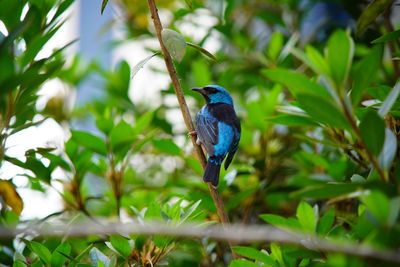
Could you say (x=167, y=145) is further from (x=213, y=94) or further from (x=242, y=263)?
(x=242, y=263)

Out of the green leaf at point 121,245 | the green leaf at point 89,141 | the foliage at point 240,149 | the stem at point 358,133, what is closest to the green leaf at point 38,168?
the foliage at point 240,149

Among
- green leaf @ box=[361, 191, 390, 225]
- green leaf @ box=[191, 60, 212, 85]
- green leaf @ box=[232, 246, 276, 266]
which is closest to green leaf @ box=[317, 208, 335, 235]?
green leaf @ box=[232, 246, 276, 266]

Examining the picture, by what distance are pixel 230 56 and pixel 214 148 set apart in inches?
39.1

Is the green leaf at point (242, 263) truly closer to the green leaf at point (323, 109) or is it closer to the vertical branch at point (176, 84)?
the vertical branch at point (176, 84)

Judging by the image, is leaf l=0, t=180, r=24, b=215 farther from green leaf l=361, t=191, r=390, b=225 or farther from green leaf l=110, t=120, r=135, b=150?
green leaf l=361, t=191, r=390, b=225

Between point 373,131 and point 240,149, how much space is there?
4.14ft

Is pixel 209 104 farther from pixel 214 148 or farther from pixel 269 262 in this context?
pixel 269 262

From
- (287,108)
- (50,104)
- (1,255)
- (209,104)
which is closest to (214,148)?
(209,104)

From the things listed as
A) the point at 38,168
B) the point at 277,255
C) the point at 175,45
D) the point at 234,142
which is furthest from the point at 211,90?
the point at 277,255

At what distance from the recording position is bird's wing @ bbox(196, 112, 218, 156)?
6.20 ft

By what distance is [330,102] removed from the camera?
101 cm

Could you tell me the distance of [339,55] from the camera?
0.98m

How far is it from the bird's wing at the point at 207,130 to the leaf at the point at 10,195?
2.16 ft

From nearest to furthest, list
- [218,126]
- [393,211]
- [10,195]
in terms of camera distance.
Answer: [393,211], [10,195], [218,126]
